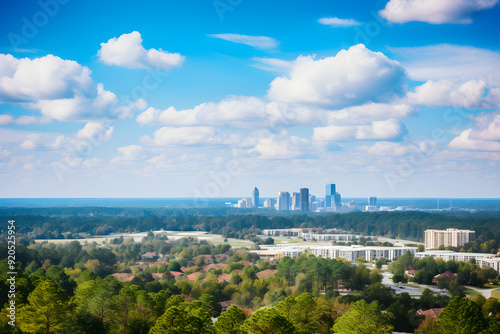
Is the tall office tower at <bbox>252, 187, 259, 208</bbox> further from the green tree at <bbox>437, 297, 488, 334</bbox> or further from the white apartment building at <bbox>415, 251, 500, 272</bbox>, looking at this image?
the green tree at <bbox>437, 297, 488, 334</bbox>

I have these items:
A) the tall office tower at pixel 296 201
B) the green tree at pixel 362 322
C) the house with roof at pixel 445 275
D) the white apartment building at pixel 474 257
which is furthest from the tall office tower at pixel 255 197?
the green tree at pixel 362 322

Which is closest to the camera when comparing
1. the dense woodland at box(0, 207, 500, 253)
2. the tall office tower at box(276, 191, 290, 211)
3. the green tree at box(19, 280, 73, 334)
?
the green tree at box(19, 280, 73, 334)

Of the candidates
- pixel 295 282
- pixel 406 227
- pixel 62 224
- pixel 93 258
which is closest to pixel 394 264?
pixel 295 282

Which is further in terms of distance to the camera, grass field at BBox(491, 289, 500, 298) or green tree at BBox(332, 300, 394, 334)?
grass field at BBox(491, 289, 500, 298)

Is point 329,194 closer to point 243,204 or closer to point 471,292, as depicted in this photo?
point 243,204

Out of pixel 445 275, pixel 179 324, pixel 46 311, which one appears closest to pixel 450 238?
pixel 445 275

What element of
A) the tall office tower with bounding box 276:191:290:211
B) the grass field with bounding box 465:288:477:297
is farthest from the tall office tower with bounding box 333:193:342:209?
the grass field with bounding box 465:288:477:297
